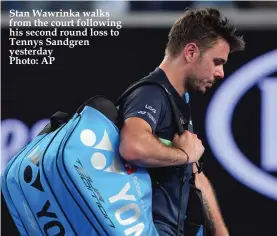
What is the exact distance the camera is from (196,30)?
2596mm

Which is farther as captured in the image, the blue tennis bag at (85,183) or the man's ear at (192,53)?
the man's ear at (192,53)

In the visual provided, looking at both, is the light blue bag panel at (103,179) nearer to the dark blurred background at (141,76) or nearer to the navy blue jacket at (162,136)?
the navy blue jacket at (162,136)

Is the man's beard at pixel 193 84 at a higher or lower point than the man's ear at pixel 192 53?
lower

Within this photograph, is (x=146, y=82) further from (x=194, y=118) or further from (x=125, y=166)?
(x=194, y=118)

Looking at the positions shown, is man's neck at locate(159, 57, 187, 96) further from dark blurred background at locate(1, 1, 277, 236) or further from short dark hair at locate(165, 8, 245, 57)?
dark blurred background at locate(1, 1, 277, 236)

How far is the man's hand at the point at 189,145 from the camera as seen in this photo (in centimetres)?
246

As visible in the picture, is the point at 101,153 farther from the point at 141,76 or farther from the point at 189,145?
the point at 141,76

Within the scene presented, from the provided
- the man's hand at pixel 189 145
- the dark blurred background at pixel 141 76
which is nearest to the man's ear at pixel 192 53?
the man's hand at pixel 189 145

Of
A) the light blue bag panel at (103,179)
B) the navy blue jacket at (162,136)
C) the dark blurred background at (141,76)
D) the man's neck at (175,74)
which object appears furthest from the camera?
the dark blurred background at (141,76)

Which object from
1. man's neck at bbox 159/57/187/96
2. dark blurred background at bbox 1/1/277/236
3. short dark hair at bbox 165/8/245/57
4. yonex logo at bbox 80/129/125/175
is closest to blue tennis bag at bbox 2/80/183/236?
yonex logo at bbox 80/129/125/175

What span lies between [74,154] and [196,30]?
0.70m

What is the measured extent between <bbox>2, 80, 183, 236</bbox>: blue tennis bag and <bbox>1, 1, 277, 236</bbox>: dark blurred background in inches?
78.6

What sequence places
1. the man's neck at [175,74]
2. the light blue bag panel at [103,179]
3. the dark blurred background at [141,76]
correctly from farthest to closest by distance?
the dark blurred background at [141,76] < the man's neck at [175,74] < the light blue bag panel at [103,179]

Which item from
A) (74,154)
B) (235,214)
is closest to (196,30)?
(74,154)
